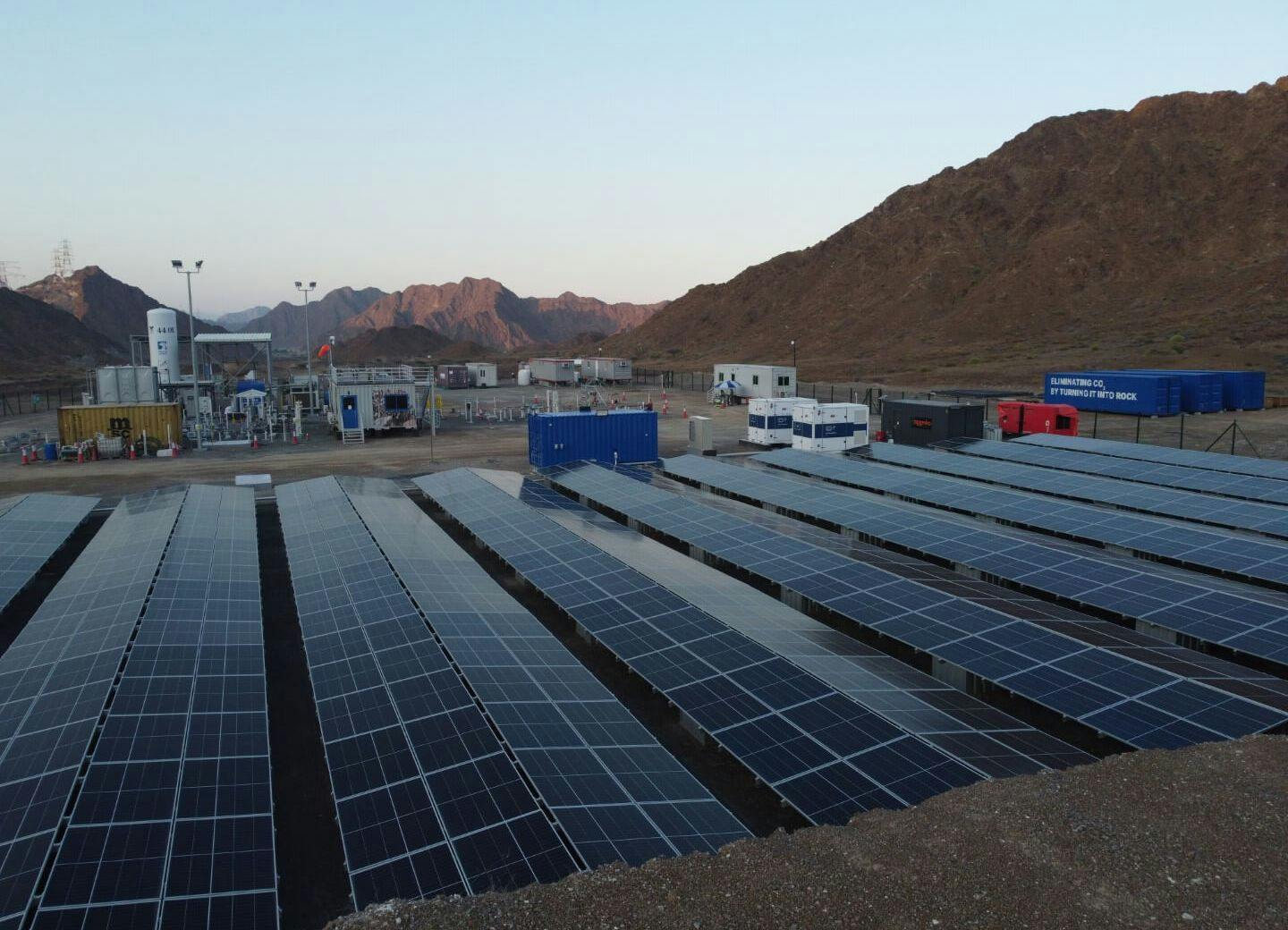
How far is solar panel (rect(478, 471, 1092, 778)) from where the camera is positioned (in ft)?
42.9

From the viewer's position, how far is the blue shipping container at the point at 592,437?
135 ft

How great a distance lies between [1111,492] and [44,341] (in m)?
188

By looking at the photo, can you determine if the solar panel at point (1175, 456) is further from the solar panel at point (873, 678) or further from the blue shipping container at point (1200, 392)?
the blue shipping container at point (1200, 392)

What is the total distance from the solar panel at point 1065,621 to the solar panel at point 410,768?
12.3 metres

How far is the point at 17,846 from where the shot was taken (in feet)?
33.4

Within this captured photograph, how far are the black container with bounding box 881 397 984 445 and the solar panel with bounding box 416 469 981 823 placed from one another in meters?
29.5

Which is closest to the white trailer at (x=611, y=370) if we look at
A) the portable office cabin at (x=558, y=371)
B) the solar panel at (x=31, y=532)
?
the portable office cabin at (x=558, y=371)

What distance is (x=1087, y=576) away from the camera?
2114 centimetres

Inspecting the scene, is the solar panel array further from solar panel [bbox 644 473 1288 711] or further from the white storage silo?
the white storage silo

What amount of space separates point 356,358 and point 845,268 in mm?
113693

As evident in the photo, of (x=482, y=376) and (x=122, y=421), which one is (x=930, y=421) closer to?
(x=122, y=421)

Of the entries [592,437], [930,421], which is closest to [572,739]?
[592,437]

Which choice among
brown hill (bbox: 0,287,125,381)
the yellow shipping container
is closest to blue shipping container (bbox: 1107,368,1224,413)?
the yellow shipping container

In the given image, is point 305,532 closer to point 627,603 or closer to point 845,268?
point 627,603
